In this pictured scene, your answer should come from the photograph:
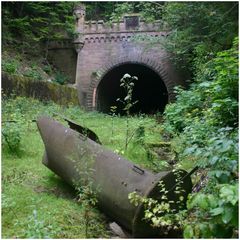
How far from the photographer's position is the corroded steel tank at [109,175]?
3828mm

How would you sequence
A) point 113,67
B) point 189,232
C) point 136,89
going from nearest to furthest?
point 189,232 → point 113,67 → point 136,89

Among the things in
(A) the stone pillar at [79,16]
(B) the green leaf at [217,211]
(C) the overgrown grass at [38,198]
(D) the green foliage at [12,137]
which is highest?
(A) the stone pillar at [79,16]

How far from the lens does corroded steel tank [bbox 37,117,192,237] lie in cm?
383

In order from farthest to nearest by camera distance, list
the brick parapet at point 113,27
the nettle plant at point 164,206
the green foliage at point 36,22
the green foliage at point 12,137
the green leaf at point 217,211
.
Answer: the green foliage at point 36,22
the brick parapet at point 113,27
the green foliage at point 12,137
the nettle plant at point 164,206
the green leaf at point 217,211

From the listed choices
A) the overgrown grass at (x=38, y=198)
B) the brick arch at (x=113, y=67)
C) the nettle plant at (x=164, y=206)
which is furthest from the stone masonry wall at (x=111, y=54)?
the nettle plant at (x=164, y=206)

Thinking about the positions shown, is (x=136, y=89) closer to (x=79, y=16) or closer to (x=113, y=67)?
(x=113, y=67)

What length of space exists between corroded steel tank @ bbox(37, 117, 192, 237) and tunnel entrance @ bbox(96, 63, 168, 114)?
13734 millimetres

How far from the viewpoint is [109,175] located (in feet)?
13.9

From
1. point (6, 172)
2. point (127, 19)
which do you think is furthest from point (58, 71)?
point (6, 172)

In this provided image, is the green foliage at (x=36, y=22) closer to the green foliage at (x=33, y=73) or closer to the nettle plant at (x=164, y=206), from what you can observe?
the green foliage at (x=33, y=73)

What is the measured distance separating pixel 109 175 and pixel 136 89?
66.4 ft

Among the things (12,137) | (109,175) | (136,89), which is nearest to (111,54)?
(136,89)

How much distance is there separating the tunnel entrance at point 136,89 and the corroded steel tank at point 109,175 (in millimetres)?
13734

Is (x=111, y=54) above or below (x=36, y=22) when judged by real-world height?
below
